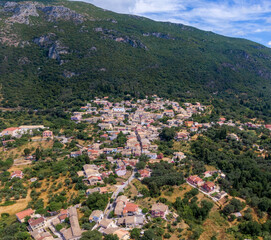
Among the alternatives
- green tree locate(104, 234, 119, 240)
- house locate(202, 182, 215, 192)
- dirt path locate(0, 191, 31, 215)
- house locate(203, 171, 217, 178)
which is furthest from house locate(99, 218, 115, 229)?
house locate(203, 171, 217, 178)

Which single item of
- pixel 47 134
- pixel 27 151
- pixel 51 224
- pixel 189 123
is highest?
pixel 189 123

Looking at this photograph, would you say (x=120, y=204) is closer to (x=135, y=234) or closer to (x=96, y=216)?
(x=96, y=216)

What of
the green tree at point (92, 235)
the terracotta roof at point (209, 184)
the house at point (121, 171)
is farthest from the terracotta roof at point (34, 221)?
the terracotta roof at point (209, 184)

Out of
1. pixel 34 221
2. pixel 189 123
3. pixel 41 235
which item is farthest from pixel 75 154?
pixel 189 123

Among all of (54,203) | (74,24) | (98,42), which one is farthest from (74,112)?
(74,24)

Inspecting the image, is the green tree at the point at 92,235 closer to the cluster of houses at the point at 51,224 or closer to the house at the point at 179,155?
the cluster of houses at the point at 51,224

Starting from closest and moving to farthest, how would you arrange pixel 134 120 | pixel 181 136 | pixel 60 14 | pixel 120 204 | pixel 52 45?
A: 1. pixel 120 204
2. pixel 181 136
3. pixel 134 120
4. pixel 52 45
5. pixel 60 14

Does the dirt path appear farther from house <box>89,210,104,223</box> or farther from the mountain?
the mountain

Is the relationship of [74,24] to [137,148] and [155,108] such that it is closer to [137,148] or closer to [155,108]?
[155,108]

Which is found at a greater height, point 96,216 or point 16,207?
point 96,216
